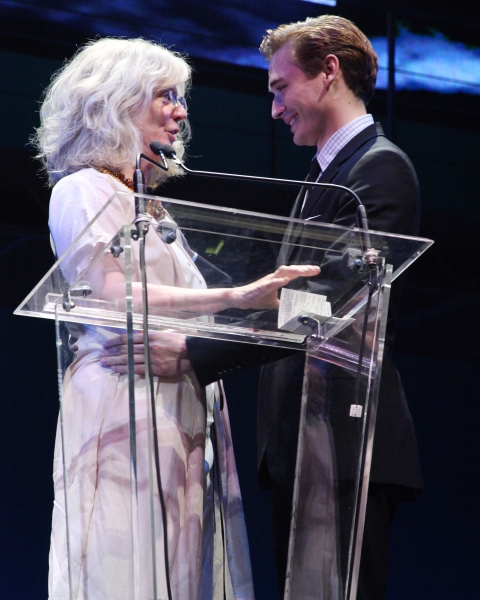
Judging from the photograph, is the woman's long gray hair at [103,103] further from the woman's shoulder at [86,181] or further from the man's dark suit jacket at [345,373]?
the man's dark suit jacket at [345,373]

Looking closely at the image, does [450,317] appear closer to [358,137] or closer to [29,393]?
[29,393]

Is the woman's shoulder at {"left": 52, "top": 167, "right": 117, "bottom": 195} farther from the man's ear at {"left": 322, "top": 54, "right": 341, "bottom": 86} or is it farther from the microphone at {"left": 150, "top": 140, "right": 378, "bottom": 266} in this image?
the man's ear at {"left": 322, "top": 54, "right": 341, "bottom": 86}

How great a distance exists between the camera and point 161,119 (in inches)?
79.2

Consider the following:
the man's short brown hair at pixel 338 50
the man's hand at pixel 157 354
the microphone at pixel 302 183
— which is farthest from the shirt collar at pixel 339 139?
the man's hand at pixel 157 354

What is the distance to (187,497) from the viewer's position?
4.89 ft

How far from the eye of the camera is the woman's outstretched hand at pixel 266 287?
54.7 inches

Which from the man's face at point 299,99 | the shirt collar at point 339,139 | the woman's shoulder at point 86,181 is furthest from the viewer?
the man's face at point 299,99

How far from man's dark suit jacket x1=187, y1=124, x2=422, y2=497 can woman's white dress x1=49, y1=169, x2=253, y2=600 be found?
7 centimetres

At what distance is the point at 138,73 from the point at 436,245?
257 centimetres

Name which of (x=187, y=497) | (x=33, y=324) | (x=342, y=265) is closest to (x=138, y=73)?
(x=342, y=265)

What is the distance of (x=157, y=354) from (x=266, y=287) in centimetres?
19

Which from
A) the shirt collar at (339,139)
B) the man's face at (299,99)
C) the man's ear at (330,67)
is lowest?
the shirt collar at (339,139)

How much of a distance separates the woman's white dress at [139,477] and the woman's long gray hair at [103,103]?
1.11 feet

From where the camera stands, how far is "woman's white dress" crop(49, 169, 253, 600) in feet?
4.49
